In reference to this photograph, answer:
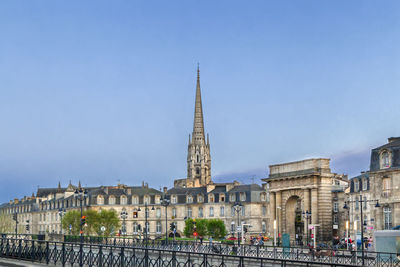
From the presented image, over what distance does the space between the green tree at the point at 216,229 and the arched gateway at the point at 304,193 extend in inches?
771

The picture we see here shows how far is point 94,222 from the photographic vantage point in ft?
320

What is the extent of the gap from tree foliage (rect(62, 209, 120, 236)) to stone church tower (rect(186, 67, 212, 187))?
74681 mm

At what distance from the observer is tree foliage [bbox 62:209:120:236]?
320ft

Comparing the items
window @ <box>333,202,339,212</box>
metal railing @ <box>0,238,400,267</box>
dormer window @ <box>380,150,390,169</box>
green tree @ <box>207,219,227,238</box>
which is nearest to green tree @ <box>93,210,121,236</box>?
green tree @ <box>207,219,227,238</box>

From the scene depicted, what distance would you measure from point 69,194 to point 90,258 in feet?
331

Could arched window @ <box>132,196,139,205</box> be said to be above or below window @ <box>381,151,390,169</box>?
below

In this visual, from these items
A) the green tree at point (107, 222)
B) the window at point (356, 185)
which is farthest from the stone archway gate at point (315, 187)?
the green tree at point (107, 222)

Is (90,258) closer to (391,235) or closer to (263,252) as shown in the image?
(391,235)

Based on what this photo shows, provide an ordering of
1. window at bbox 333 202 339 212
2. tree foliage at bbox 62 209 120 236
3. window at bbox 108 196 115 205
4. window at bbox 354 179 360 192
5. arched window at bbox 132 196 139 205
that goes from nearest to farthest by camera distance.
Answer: window at bbox 354 179 360 192
window at bbox 333 202 339 212
tree foliage at bbox 62 209 120 236
window at bbox 108 196 115 205
arched window at bbox 132 196 139 205

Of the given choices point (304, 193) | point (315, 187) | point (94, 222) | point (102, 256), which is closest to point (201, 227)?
point (94, 222)

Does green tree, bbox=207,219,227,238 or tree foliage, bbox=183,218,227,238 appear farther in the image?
tree foliage, bbox=183,218,227,238

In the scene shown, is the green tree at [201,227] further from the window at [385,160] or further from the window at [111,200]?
the window at [385,160]

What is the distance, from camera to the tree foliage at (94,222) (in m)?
97.6

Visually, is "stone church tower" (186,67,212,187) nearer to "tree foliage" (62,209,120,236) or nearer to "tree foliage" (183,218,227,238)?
"tree foliage" (62,209,120,236)
